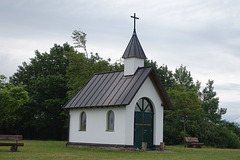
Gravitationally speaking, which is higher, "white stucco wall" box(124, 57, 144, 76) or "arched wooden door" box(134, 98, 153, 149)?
"white stucco wall" box(124, 57, 144, 76)

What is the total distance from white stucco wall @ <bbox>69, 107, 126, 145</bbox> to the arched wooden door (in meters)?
1.21

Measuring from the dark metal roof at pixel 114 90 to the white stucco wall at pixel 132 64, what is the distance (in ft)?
1.10

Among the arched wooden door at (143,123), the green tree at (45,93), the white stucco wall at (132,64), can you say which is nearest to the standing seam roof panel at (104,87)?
the white stucco wall at (132,64)

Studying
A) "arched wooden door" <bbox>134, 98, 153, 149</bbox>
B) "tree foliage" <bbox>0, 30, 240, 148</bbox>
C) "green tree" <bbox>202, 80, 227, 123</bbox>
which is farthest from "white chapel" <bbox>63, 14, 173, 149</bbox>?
"green tree" <bbox>202, 80, 227, 123</bbox>

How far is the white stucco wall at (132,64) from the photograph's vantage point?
80.8 ft

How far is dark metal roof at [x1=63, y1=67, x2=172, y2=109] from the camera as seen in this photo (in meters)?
22.8

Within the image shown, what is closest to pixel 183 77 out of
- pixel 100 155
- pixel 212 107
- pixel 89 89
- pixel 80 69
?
pixel 212 107

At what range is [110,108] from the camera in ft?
77.3

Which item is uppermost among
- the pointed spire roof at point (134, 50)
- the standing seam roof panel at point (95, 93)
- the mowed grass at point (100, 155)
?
the pointed spire roof at point (134, 50)

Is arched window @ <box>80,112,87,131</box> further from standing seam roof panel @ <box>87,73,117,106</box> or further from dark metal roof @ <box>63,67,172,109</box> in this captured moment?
standing seam roof panel @ <box>87,73,117,106</box>

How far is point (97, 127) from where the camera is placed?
80.0 ft

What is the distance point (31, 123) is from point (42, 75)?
6.49m

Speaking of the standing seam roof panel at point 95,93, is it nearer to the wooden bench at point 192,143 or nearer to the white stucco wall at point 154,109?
the white stucco wall at point 154,109

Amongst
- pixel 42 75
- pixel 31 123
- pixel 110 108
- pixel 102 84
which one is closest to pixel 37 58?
pixel 42 75
